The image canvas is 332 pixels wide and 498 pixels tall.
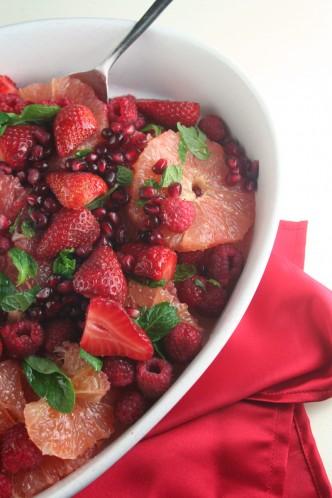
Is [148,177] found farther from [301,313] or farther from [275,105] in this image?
[275,105]

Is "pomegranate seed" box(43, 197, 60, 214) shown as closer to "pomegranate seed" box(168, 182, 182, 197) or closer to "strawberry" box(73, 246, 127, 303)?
"strawberry" box(73, 246, 127, 303)

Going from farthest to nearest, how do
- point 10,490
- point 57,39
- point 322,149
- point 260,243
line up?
point 322,149 → point 57,39 → point 260,243 → point 10,490

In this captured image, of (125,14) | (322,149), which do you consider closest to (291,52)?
(322,149)

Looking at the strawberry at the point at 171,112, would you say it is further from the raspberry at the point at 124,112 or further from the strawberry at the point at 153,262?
the strawberry at the point at 153,262

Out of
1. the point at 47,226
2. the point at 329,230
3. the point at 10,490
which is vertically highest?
the point at 329,230

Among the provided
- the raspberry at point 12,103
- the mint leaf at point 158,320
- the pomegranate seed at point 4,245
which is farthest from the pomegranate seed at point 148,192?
the raspberry at point 12,103

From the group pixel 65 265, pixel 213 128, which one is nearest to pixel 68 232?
pixel 65 265
